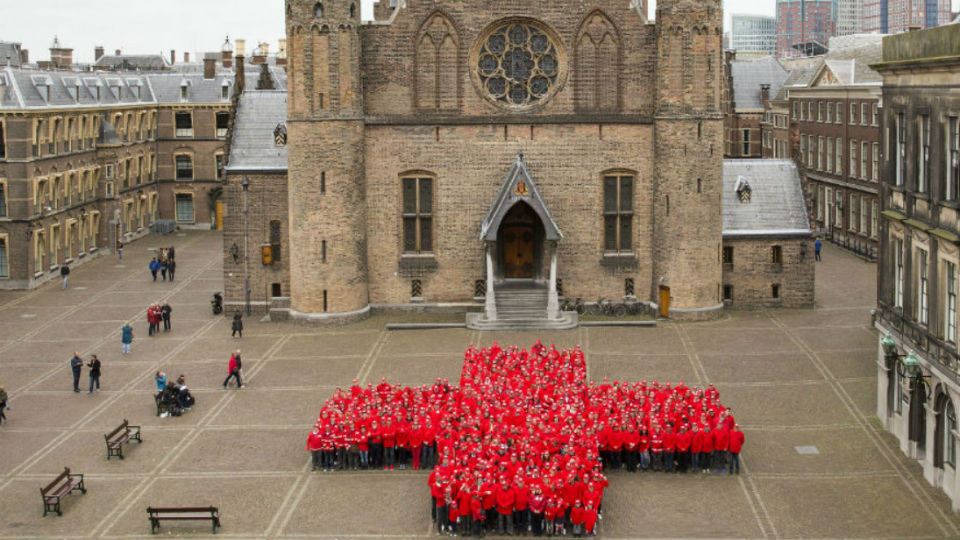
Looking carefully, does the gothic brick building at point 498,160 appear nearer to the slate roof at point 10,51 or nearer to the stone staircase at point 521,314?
the stone staircase at point 521,314

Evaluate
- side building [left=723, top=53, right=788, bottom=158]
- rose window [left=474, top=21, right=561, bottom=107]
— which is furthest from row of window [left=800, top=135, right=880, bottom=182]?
rose window [left=474, top=21, right=561, bottom=107]

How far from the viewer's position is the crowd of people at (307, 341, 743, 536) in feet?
80.8

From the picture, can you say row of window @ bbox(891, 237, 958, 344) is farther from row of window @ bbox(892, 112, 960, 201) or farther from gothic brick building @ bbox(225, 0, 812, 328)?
gothic brick building @ bbox(225, 0, 812, 328)

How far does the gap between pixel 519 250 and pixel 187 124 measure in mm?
41056

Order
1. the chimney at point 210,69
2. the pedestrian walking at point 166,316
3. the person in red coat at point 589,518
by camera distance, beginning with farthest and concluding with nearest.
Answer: the chimney at point 210,69 < the pedestrian walking at point 166,316 < the person in red coat at point 589,518

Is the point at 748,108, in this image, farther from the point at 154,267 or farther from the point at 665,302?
the point at 154,267

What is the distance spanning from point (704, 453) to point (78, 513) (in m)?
14.6

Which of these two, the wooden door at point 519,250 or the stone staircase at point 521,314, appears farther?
the wooden door at point 519,250

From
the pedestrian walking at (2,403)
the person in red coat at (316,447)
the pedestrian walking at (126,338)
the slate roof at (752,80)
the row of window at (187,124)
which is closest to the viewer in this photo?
the person in red coat at (316,447)

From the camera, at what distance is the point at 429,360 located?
4081 cm

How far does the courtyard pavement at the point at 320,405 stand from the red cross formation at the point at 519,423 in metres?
1.21

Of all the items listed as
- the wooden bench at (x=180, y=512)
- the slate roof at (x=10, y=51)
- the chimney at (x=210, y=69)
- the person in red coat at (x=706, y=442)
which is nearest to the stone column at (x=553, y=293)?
the person in red coat at (x=706, y=442)

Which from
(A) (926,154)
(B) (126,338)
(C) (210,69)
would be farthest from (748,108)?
(A) (926,154)

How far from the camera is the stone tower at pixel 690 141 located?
152 ft
